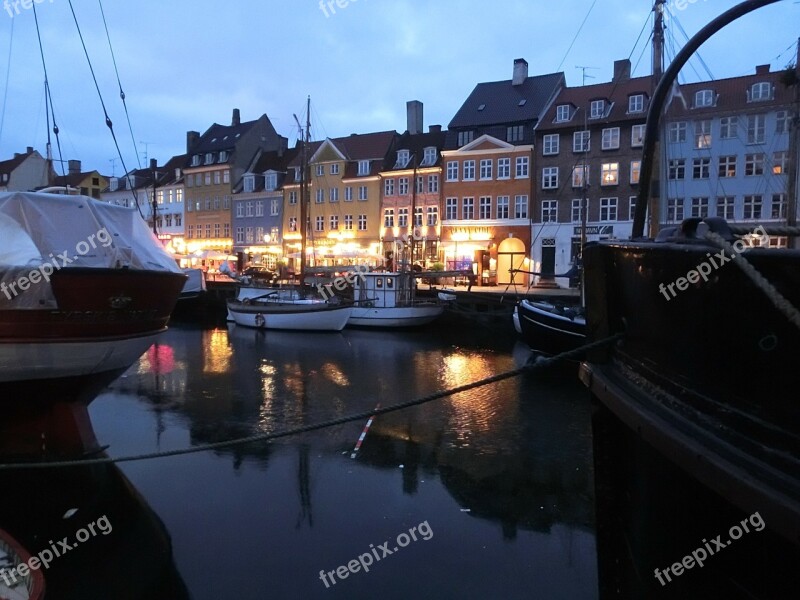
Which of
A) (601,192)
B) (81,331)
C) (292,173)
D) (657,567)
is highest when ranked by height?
(292,173)

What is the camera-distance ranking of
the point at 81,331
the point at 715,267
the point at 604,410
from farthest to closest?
1. the point at 81,331
2. the point at 604,410
3. the point at 715,267

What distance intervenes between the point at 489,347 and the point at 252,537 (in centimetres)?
1815

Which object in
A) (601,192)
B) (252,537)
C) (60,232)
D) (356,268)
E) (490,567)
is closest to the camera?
(490,567)

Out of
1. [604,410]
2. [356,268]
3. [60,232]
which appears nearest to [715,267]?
[604,410]

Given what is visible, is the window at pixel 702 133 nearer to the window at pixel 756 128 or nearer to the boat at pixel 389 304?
the window at pixel 756 128

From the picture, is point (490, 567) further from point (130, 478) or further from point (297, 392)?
point (297, 392)

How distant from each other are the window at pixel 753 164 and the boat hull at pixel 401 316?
19.7 m

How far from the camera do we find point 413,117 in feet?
161

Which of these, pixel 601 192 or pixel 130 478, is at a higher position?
pixel 601 192

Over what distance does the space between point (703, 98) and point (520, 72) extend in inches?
522

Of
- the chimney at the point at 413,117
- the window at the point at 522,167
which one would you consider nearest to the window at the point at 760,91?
the window at the point at 522,167

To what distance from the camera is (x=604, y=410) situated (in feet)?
11.3

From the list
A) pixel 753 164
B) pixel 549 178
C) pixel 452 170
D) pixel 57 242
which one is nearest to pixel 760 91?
pixel 753 164

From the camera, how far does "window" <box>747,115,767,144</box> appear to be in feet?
107
